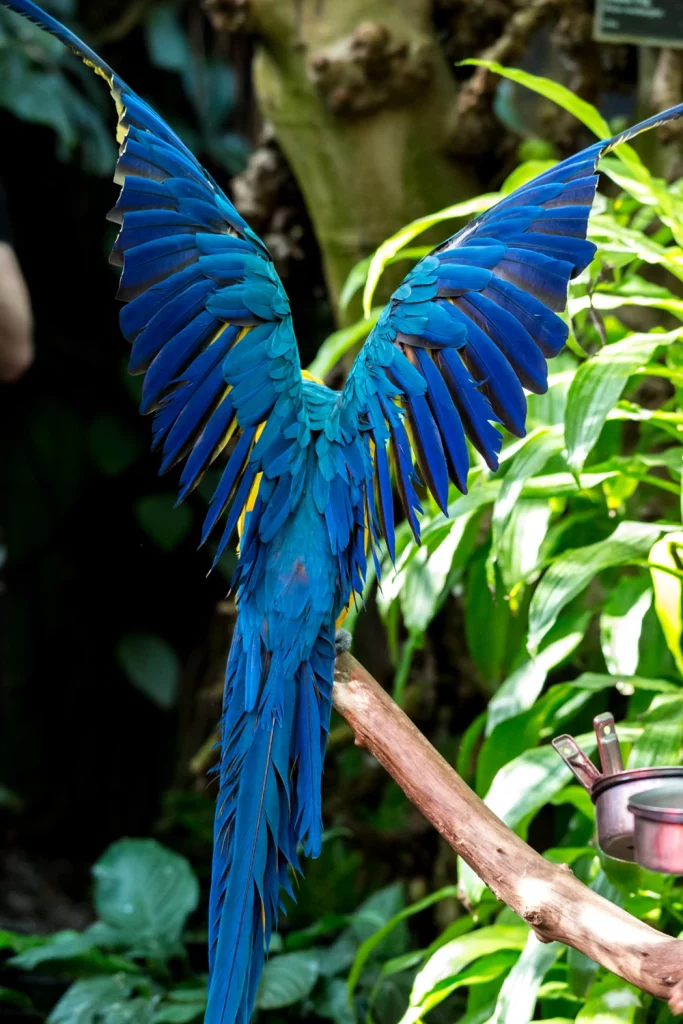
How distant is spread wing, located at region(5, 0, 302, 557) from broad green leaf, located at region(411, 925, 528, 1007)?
55 cm

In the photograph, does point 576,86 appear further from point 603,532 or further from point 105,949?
point 105,949

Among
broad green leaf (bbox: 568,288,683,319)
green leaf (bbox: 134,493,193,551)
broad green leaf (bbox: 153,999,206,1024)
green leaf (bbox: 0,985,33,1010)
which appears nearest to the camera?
broad green leaf (bbox: 568,288,683,319)

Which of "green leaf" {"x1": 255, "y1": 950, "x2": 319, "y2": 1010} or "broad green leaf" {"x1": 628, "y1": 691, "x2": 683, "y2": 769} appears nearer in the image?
"broad green leaf" {"x1": 628, "y1": 691, "x2": 683, "y2": 769}

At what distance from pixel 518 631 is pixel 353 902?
0.91m

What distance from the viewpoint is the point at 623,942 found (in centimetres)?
89

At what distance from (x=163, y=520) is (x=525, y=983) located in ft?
6.39

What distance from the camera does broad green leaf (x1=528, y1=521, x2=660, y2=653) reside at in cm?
125

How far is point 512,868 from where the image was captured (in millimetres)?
956

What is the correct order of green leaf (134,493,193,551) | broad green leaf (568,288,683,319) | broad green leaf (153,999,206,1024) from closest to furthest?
broad green leaf (568,288,683,319) < broad green leaf (153,999,206,1024) < green leaf (134,493,193,551)

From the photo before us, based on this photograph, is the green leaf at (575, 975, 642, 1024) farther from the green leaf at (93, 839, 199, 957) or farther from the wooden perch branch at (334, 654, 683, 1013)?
the green leaf at (93, 839, 199, 957)

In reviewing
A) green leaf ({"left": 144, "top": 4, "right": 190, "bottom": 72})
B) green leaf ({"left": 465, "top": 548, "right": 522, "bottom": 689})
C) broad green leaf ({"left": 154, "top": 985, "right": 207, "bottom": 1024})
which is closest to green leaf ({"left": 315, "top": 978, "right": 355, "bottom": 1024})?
broad green leaf ({"left": 154, "top": 985, "right": 207, "bottom": 1024})

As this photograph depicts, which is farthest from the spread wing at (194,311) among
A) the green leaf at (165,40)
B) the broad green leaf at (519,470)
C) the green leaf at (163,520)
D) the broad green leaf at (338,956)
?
the green leaf at (165,40)

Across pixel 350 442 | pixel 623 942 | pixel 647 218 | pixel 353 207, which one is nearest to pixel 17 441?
pixel 353 207

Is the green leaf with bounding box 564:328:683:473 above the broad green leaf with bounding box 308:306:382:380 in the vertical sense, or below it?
below
